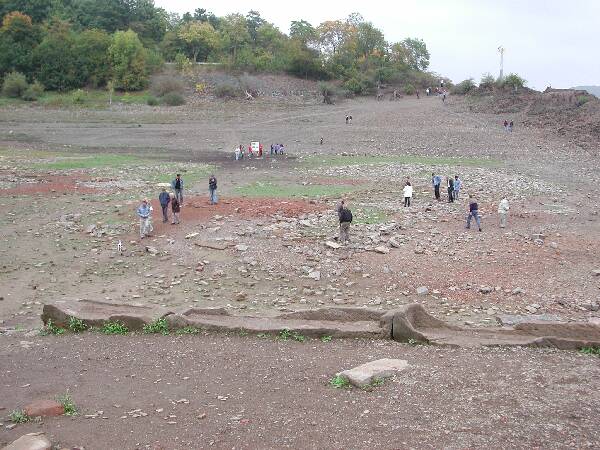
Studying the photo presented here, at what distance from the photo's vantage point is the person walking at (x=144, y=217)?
19219 millimetres

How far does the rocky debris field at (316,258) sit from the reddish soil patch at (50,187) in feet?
0.57

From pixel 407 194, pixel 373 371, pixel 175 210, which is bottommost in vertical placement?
pixel 373 371

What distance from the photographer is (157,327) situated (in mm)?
12039

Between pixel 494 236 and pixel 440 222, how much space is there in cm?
216

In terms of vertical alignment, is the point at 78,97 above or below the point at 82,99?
above

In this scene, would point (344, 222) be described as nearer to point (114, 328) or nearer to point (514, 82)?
point (114, 328)

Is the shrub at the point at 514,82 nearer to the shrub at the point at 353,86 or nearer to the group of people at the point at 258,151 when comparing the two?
the shrub at the point at 353,86

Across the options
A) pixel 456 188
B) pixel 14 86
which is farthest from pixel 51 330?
pixel 14 86

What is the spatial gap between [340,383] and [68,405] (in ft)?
12.7

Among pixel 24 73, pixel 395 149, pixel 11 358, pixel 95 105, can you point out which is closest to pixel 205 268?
pixel 11 358

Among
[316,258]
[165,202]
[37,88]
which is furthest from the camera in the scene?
[37,88]

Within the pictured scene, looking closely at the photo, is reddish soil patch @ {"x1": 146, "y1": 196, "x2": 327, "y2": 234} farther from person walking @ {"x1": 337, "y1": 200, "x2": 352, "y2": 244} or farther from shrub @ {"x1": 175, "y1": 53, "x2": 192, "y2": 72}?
shrub @ {"x1": 175, "y1": 53, "x2": 192, "y2": 72}

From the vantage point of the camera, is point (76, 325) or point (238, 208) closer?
point (76, 325)

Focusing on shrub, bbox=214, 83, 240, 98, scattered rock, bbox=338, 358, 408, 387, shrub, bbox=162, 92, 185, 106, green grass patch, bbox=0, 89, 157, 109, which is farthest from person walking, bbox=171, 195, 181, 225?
shrub, bbox=214, 83, 240, 98
